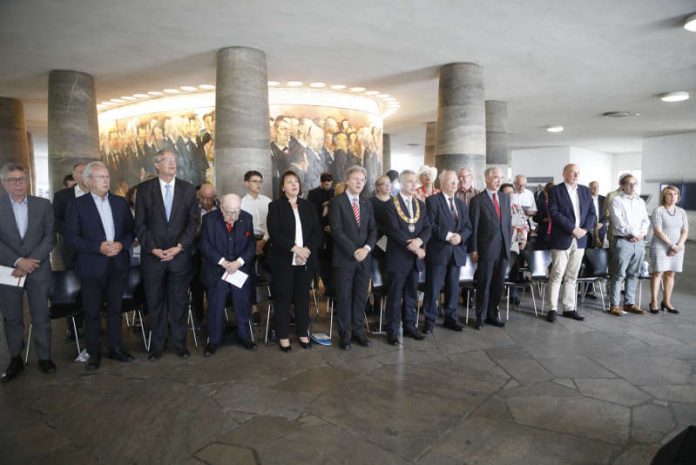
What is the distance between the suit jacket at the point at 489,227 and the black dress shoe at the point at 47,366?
15.4ft

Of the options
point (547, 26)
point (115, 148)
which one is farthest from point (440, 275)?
point (115, 148)

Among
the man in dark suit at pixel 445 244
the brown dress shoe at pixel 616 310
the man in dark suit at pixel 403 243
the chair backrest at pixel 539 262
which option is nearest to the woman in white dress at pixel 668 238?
the brown dress shoe at pixel 616 310

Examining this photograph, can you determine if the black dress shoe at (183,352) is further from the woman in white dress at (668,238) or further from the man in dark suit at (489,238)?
the woman in white dress at (668,238)

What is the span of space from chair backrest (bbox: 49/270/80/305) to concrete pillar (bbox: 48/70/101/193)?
5.36 m

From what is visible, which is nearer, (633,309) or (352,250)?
(352,250)

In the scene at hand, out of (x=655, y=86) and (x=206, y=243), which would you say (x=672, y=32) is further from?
(x=206, y=243)

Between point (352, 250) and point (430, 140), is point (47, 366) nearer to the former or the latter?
point (352, 250)

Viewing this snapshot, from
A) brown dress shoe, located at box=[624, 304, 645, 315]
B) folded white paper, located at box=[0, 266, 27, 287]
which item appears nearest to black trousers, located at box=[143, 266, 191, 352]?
folded white paper, located at box=[0, 266, 27, 287]

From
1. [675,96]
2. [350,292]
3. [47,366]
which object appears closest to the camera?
[47,366]

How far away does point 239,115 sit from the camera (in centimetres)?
753

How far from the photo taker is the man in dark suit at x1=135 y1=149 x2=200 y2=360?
173 inches

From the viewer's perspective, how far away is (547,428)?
10.5ft

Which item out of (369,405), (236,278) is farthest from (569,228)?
(236,278)

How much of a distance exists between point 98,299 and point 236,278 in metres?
1.30
